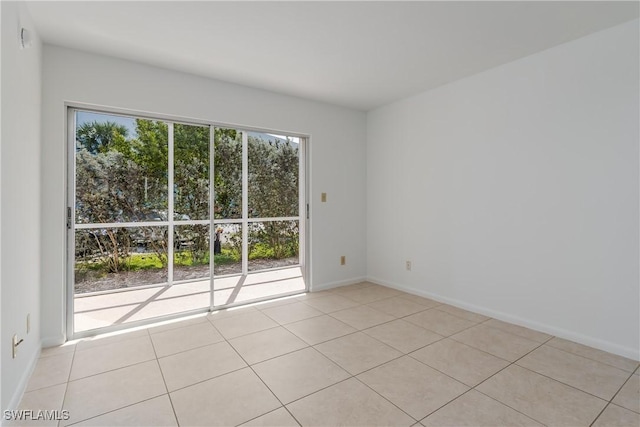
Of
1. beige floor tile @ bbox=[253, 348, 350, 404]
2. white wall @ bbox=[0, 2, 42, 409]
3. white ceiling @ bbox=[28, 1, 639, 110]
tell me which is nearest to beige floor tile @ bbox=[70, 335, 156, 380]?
white wall @ bbox=[0, 2, 42, 409]

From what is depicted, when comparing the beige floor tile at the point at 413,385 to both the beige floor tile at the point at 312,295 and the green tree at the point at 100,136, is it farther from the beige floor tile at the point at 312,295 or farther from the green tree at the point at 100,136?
the green tree at the point at 100,136

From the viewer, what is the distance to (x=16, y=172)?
1919 millimetres

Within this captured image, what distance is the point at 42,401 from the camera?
73.6 inches

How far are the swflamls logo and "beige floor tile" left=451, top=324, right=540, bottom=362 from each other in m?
2.81

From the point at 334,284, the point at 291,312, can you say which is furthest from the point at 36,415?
the point at 334,284

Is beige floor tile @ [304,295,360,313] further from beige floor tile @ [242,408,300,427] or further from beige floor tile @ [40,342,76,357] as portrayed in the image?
beige floor tile @ [40,342,76,357]

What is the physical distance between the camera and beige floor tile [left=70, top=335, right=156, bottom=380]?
2246 millimetres

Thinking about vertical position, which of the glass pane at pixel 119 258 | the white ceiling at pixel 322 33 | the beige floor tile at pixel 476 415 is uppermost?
the white ceiling at pixel 322 33

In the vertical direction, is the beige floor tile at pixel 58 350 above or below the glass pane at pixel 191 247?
below

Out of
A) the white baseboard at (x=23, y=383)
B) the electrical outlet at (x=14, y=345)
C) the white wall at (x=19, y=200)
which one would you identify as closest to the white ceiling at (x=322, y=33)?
the white wall at (x=19, y=200)

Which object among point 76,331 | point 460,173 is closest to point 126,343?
point 76,331

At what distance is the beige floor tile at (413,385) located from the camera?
183 centimetres

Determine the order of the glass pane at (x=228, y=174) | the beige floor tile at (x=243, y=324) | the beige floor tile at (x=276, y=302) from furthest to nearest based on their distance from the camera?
1. the glass pane at (x=228, y=174)
2. the beige floor tile at (x=276, y=302)
3. the beige floor tile at (x=243, y=324)

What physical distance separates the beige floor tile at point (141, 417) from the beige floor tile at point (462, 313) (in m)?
2.77
